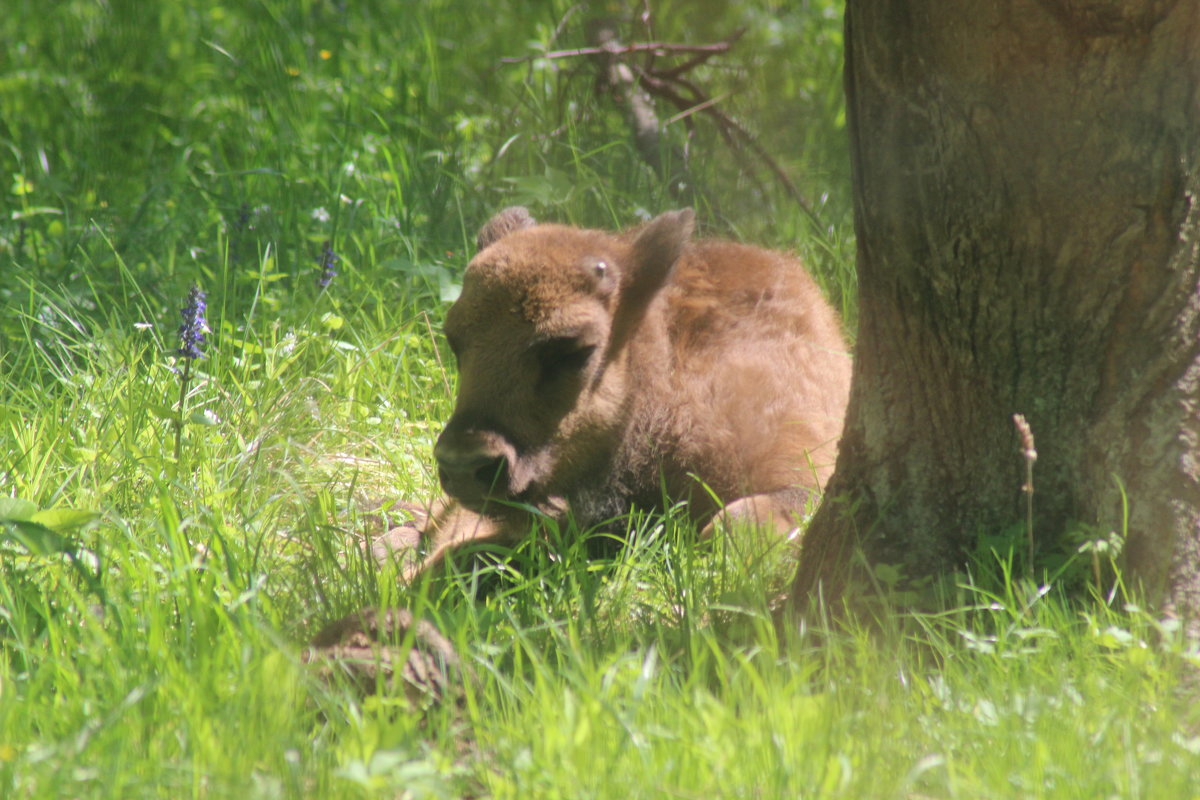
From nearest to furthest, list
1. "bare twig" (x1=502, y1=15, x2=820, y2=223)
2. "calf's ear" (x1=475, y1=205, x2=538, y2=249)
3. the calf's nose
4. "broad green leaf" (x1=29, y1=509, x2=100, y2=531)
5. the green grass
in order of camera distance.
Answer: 1. the green grass
2. "broad green leaf" (x1=29, y1=509, x2=100, y2=531)
3. the calf's nose
4. "calf's ear" (x1=475, y1=205, x2=538, y2=249)
5. "bare twig" (x1=502, y1=15, x2=820, y2=223)

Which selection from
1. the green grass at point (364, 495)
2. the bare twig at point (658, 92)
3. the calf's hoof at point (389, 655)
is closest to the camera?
the green grass at point (364, 495)

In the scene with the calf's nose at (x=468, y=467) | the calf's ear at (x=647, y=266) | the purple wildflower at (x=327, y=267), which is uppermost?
the calf's ear at (x=647, y=266)

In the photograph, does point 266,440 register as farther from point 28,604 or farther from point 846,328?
point 846,328

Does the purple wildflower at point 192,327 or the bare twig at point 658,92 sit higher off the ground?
the bare twig at point 658,92

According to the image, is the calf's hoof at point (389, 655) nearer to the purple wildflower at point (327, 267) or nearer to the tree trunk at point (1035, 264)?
the tree trunk at point (1035, 264)

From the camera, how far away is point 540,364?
4.44m

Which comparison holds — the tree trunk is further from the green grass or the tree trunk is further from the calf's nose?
the calf's nose

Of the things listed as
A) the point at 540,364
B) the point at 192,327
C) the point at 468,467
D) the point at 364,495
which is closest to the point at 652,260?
the point at 540,364

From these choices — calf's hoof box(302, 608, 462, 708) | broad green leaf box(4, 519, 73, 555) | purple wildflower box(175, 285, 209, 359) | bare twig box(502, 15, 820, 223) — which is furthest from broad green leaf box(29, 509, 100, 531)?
bare twig box(502, 15, 820, 223)

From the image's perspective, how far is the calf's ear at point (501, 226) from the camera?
5039 mm

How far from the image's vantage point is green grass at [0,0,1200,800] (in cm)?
262

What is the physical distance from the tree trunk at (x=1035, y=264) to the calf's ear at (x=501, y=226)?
179cm

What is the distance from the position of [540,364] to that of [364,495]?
1.17 m

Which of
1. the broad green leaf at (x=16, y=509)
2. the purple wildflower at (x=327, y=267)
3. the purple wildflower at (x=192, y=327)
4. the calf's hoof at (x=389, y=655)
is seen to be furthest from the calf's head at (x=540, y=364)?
the purple wildflower at (x=327, y=267)
